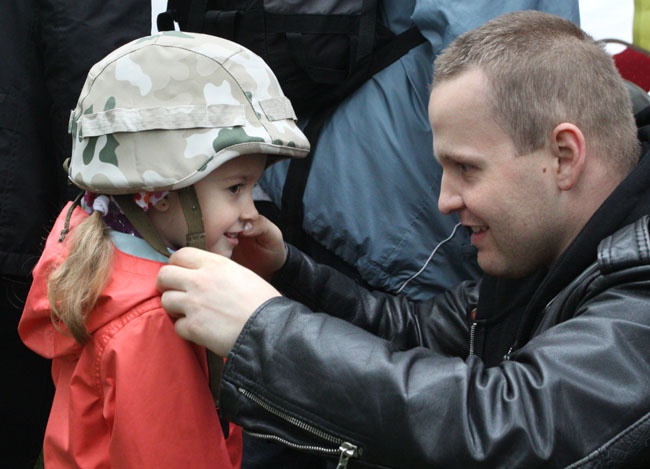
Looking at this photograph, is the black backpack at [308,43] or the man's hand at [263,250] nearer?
the man's hand at [263,250]

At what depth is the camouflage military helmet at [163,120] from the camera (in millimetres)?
1976

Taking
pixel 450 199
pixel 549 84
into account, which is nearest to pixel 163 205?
pixel 450 199

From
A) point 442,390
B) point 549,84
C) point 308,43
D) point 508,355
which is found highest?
point 549,84

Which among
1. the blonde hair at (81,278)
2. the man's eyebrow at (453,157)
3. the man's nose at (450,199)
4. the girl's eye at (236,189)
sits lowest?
the blonde hair at (81,278)

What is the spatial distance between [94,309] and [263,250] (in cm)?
70

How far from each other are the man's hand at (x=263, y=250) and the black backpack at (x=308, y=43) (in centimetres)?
27

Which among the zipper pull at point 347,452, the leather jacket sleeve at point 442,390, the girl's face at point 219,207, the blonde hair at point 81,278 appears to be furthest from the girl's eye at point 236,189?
the zipper pull at point 347,452

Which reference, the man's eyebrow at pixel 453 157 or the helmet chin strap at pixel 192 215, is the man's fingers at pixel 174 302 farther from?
the man's eyebrow at pixel 453 157

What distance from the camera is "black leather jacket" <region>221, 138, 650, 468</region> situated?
5.15 feet

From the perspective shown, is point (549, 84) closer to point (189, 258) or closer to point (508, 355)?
point (508, 355)

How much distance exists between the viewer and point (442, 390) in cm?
165

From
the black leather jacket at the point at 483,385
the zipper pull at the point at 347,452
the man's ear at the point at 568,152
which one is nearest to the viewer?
the black leather jacket at the point at 483,385

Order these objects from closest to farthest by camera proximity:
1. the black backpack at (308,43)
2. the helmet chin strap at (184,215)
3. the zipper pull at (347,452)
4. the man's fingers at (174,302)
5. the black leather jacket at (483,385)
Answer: the black leather jacket at (483,385) < the zipper pull at (347,452) < the man's fingers at (174,302) < the helmet chin strap at (184,215) < the black backpack at (308,43)

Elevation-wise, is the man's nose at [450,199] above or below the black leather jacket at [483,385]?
above
